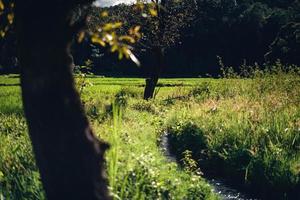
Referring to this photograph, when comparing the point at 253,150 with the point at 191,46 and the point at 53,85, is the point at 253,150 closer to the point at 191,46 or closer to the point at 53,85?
the point at 53,85

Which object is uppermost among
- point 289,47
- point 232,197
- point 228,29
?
point 228,29

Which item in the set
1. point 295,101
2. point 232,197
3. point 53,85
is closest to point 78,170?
point 53,85

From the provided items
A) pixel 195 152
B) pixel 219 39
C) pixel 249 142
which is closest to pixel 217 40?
pixel 219 39

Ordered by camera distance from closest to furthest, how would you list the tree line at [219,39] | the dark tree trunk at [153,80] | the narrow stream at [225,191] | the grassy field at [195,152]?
the grassy field at [195,152] < the narrow stream at [225,191] < the dark tree trunk at [153,80] < the tree line at [219,39]

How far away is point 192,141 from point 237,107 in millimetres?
2394

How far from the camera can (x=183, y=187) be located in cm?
736

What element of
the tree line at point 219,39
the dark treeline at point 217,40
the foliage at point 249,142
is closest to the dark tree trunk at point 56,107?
the foliage at point 249,142

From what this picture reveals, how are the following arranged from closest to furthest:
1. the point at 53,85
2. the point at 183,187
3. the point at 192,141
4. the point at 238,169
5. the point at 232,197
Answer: the point at 53,85
the point at 183,187
the point at 232,197
the point at 238,169
the point at 192,141

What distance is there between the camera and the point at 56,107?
9.11 feet

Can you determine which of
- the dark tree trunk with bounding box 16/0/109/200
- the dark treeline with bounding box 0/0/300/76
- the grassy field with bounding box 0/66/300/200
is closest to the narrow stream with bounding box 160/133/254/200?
the grassy field with bounding box 0/66/300/200

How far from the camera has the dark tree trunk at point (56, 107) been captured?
2.78m

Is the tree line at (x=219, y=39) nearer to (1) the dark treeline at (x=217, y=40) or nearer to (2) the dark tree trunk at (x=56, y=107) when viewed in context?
(1) the dark treeline at (x=217, y=40)

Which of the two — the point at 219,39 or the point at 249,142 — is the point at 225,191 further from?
the point at 219,39

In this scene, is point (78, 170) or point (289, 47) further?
point (289, 47)
